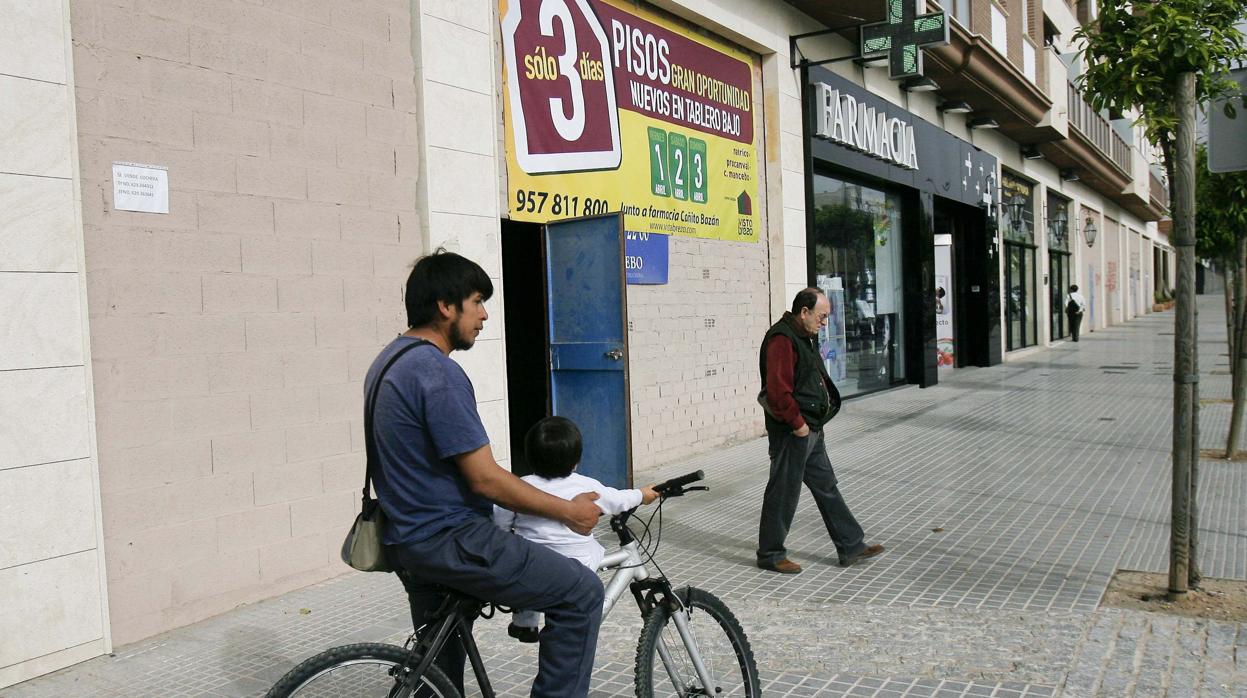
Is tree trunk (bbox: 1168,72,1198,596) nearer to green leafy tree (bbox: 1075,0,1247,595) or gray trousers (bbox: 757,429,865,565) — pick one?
green leafy tree (bbox: 1075,0,1247,595)

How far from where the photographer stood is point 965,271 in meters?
20.7

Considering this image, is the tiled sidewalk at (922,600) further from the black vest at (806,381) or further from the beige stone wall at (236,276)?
the black vest at (806,381)

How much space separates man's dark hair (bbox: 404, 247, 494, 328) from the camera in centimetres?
266

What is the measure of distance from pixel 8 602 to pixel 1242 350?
9670 millimetres

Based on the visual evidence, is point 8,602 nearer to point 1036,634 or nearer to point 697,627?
point 697,627

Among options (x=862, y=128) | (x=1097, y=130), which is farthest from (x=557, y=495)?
(x=1097, y=130)

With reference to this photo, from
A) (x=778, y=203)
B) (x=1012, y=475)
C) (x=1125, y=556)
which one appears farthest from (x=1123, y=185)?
(x=1125, y=556)

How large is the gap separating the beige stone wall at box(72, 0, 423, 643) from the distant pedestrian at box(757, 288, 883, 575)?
2401 mm

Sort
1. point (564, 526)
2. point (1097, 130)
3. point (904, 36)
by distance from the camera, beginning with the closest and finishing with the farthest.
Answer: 1. point (564, 526)
2. point (904, 36)
3. point (1097, 130)

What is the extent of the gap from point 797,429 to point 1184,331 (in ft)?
6.61

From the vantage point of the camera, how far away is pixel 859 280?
14.8m

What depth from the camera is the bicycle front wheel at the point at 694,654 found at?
10.0 feet

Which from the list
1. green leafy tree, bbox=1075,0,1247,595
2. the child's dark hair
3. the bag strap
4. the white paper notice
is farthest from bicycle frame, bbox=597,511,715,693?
the white paper notice

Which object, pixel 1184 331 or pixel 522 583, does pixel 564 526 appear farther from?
pixel 1184 331
